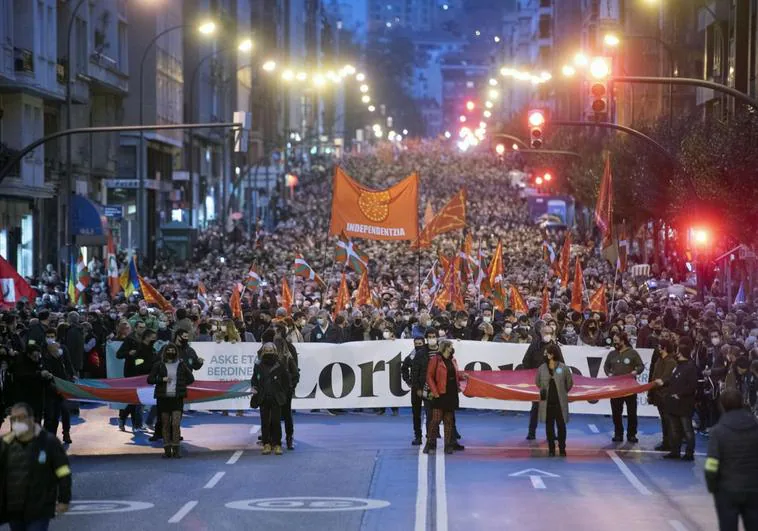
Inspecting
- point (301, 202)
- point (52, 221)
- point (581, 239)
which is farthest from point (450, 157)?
point (52, 221)

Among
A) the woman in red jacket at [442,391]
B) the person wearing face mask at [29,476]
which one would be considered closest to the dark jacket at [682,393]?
the woman in red jacket at [442,391]

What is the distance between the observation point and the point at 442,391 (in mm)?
21062

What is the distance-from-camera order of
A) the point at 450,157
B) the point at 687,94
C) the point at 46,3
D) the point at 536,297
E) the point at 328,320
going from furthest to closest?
the point at 450,157 < the point at 687,94 < the point at 46,3 < the point at 536,297 < the point at 328,320

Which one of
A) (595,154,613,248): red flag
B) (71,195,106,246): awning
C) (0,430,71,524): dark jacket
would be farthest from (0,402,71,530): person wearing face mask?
(71,195,106,246): awning

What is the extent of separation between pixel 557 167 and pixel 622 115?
472cm

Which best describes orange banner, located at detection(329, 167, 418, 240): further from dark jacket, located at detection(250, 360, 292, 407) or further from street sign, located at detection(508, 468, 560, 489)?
street sign, located at detection(508, 468, 560, 489)

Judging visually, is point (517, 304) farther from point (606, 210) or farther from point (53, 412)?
point (53, 412)

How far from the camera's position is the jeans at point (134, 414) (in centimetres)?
2383

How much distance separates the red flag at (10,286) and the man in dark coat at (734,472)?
44.6ft

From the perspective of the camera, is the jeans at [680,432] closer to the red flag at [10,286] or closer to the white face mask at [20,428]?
the red flag at [10,286]

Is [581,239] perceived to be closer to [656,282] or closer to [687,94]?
[687,94]

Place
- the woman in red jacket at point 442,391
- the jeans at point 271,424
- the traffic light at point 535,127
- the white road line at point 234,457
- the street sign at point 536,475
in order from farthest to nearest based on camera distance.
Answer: the traffic light at point 535,127 → the jeans at point 271,424 → the woman in red jacket at point 442,391 → the white road line at point 234,457 → the street sign at point 536,475

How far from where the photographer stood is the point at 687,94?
2758 inches

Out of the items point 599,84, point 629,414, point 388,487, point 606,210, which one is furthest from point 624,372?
point 606,210
